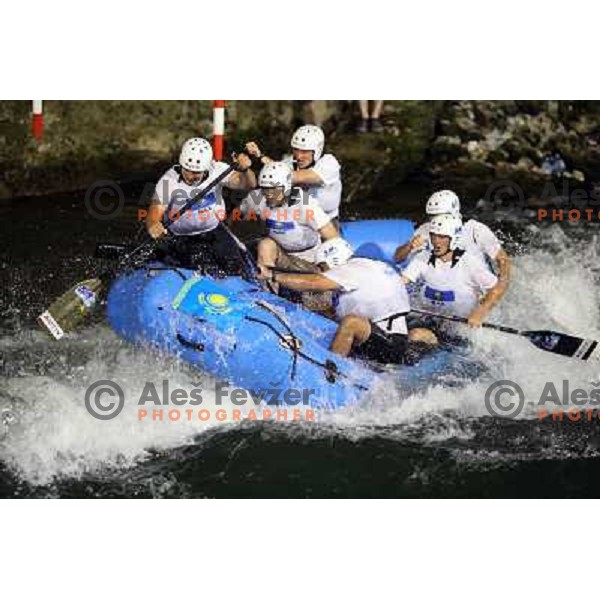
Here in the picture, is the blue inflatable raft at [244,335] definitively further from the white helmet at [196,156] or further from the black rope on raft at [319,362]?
the white helmet at [196,156]

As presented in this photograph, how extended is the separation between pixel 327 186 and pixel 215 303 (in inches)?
41.0

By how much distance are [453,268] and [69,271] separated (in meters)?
1.75

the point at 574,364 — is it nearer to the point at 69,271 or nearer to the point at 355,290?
the point at 355,290

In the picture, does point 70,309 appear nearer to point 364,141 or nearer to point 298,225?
point 298,225

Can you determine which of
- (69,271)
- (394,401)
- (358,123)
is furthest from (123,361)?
(358,123)

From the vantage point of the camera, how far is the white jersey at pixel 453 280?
6.22 meters

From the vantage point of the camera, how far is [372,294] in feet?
19.6

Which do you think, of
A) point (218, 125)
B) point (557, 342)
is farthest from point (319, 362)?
point (218, 125)

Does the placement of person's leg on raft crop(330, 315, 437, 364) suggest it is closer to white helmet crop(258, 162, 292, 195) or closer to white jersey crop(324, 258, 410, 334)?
white jersey crop(324, 258, 410, 334)

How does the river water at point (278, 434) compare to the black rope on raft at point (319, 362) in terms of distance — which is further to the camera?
the black rope on raft at point (319, 362)

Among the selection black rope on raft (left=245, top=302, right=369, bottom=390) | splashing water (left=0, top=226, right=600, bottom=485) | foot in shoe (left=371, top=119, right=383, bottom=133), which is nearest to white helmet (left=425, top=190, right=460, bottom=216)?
splashing water (left=0, top=226, right=600, bottom=485)

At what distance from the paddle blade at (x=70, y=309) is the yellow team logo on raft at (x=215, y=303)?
533mm

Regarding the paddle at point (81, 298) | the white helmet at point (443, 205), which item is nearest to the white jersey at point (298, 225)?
the paddle at point (81, 298)

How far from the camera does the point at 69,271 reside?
6.66 meters
